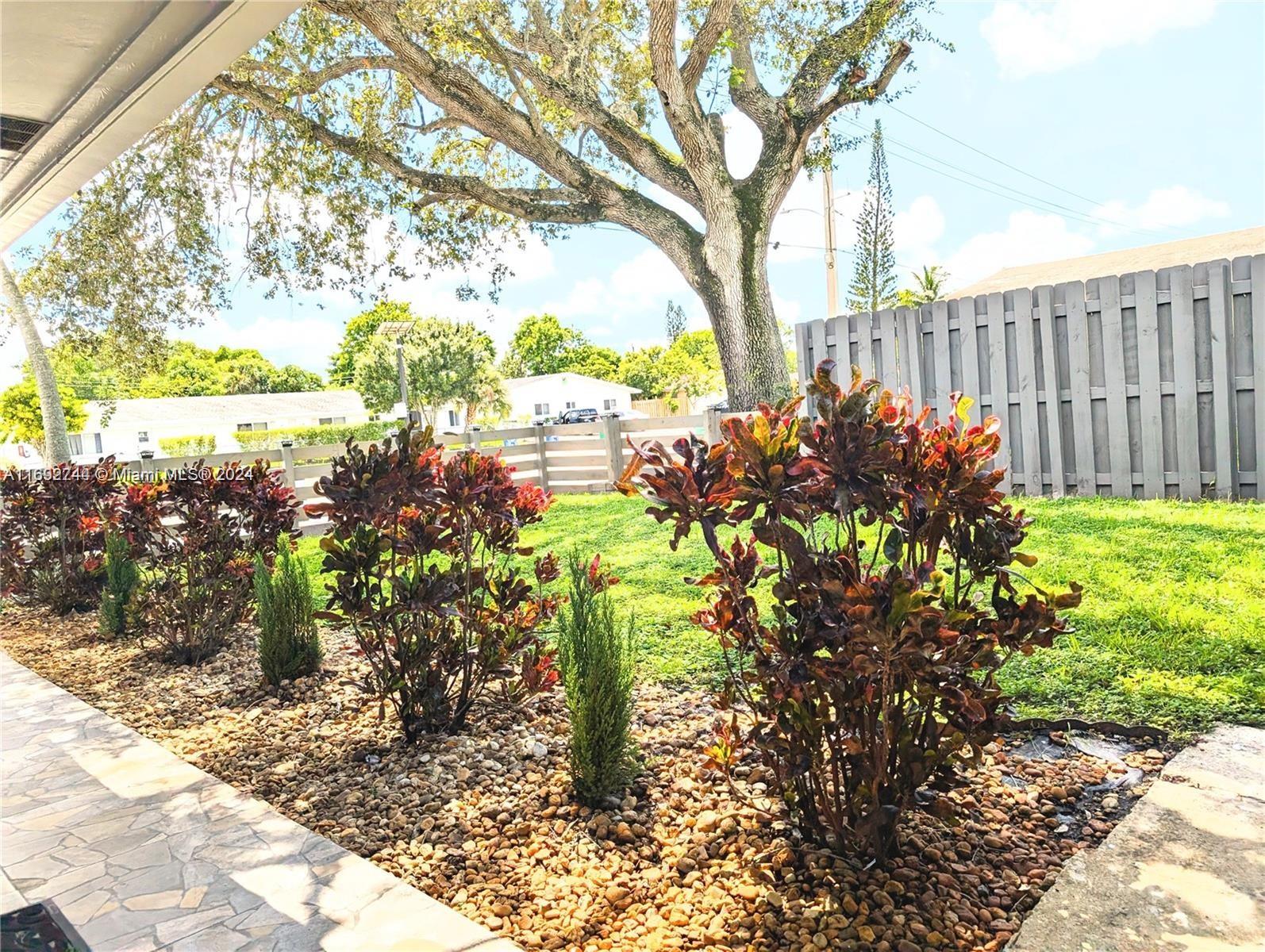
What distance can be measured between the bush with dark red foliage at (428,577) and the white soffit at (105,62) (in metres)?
1.42

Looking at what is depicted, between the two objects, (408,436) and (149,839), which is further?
(408,436)

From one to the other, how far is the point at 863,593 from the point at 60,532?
7.03 m

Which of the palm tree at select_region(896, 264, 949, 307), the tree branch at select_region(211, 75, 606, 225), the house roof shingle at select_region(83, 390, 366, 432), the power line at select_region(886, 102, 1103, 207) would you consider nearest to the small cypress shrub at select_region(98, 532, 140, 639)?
the tree branch at select_region(211, 75, 606, 225)

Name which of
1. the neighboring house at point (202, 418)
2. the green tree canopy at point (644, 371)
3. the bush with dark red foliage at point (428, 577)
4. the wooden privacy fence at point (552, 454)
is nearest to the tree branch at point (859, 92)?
the wooden privacy fence at point (552, 454)

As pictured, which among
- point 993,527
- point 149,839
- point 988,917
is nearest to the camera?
point 988,917

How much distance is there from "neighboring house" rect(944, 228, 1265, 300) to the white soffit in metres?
15.0

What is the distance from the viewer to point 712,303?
10234 millimetres

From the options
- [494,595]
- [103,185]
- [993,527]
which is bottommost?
[494,595]

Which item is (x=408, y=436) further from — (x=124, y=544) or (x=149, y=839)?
(x=124, y=544)

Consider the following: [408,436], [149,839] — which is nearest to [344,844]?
[149,839]

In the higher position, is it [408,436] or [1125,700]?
[408,436]

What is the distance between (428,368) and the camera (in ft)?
137

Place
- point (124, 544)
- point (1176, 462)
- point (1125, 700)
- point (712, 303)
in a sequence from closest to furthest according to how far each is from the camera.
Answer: point (1125, 700) < point (124, 544) < point (1176, 462) < point (712, 303)

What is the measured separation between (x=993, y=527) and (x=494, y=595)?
1.93 metres
